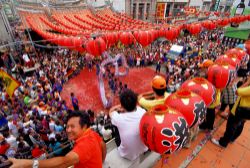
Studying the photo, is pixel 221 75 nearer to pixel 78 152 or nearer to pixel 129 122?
pixel 129 122

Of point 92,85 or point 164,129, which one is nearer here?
point 164,129

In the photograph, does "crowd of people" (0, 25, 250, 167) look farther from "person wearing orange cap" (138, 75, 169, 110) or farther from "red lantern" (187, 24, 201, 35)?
"red lantern" (187, 24, 201, 35)

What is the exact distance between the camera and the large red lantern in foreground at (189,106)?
2062mm

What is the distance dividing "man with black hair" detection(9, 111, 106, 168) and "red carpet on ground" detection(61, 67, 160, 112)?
7592 mm

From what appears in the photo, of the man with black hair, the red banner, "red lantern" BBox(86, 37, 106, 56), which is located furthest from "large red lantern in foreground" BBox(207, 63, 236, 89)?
the red banner

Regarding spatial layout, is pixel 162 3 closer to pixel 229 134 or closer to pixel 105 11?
pixel 105 11

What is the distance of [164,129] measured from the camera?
1734 mm

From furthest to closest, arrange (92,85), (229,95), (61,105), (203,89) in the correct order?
(92,85) < (61,105) < (229,95) < (203,89)

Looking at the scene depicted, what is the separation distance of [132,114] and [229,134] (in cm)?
184

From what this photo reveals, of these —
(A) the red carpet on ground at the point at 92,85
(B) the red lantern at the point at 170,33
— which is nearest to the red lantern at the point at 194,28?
(B) the red lantern at the point at 170,33

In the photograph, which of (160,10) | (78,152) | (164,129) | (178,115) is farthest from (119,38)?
(160,10)

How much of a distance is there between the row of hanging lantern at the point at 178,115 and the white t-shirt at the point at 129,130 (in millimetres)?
183

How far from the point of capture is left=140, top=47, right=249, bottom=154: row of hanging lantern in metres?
1.75

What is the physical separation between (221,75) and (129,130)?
75.1 inches
